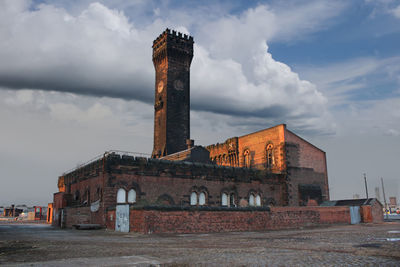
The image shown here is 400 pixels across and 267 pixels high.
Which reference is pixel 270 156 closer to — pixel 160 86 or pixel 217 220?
pixel 160 86

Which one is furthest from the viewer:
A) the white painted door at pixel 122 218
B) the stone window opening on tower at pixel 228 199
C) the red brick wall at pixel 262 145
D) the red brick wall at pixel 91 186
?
the red brick wall at pixel 262 145

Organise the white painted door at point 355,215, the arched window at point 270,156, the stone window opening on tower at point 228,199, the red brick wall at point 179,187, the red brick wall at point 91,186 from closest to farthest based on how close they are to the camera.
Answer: the red brick wall at point 179,187 → the red brick wall at point 91,186 → the white painted door at point 355,215 → the stone window opening on tower at point 228,199 → the arched window at point 270,156

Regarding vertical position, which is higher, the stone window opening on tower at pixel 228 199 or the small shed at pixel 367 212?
the stone window opening on tower at pixel 228 199

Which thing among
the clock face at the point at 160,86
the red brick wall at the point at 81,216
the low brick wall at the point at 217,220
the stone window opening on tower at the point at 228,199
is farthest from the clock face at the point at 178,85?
the low brick wall at the point at 217,220

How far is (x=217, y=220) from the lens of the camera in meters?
21.8

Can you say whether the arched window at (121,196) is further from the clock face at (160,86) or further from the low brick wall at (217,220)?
the clock face at (160,86)

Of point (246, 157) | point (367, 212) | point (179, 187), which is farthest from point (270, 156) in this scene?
point (179, 187)

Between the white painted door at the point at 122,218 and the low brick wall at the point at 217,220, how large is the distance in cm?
68

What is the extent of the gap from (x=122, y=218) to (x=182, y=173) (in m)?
8.46

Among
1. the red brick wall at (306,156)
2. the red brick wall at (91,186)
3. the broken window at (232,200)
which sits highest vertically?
the red brick wall at (306,156)

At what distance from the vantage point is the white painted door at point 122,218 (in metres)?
21.8

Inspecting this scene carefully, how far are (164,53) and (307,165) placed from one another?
76.6 feet

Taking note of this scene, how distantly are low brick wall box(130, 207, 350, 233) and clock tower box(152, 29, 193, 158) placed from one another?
19859 mm

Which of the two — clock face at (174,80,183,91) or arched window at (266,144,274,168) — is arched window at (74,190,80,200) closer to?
clock face at (174,80,183,91)
